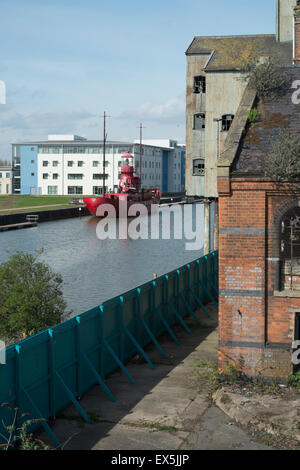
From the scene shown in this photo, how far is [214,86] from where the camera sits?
3369 cm

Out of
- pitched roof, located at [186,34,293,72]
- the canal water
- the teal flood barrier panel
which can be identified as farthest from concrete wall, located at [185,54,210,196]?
the teal flood barrier panel

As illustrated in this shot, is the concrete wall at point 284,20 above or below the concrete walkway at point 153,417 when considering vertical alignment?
above

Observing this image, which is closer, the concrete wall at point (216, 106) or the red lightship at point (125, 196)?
the concrete wall at point (216, 106)

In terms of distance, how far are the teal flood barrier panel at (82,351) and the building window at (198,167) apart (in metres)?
14.8

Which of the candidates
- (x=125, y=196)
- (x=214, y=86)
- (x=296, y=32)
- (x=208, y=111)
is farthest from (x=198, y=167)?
(x=125, y=196)

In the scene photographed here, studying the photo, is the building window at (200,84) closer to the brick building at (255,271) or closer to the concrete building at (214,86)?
the concrete building at (214,86)

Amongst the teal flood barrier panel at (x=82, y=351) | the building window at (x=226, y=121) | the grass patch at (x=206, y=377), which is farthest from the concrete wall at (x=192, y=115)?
the grass patch at (x=206, y=377)

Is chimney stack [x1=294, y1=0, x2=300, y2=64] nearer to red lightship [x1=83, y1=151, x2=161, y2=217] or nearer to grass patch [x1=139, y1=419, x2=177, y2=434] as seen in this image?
grass patch [x1=139, y1=419, x2=177, y2=434]

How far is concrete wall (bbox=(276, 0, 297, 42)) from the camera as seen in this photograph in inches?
1379

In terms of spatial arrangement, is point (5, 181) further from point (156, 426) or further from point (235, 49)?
point (156, 426)

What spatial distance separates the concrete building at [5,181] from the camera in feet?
520

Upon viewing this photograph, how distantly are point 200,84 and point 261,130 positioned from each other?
21.1 metres

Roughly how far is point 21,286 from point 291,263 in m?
9.01

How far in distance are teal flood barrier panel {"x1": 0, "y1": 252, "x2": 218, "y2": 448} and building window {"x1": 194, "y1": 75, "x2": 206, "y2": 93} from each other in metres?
17.1
